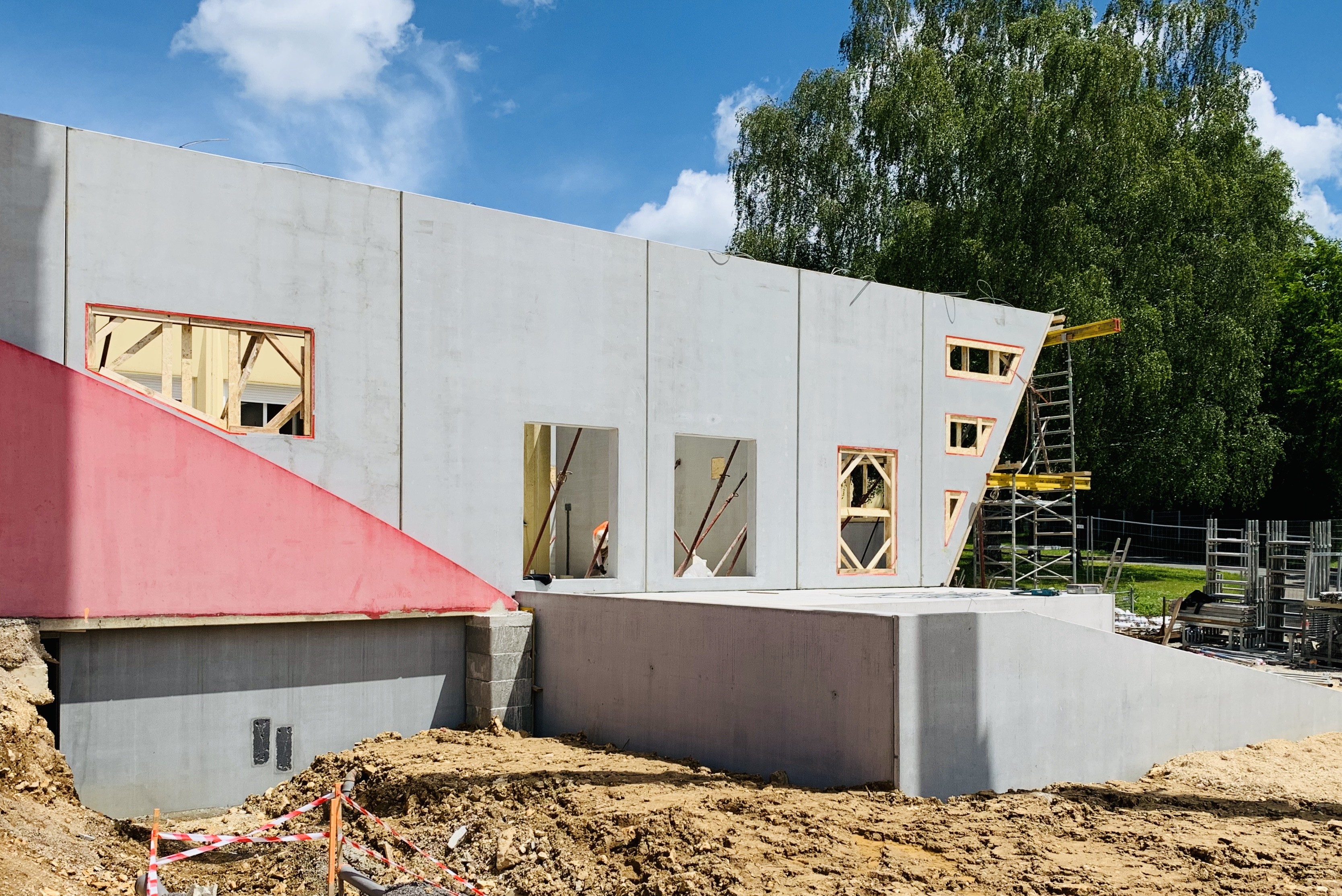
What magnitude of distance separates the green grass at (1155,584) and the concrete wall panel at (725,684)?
58.8 ft

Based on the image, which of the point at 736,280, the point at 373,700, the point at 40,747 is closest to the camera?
the point at 40,747

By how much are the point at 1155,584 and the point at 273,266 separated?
94.1 feet

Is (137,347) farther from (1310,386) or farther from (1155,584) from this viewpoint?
(1310,386)

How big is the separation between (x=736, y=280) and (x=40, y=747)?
34.3ft

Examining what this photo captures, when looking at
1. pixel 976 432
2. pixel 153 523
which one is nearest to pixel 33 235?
pixel 153 523

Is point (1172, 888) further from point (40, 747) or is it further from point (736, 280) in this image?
point (736, 280)

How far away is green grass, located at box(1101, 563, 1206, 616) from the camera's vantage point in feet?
94.3

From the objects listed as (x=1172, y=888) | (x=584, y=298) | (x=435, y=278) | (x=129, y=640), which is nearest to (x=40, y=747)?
(x=129, y=640)

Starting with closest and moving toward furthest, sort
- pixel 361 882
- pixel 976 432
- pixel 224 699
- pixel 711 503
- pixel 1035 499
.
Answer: pixel 361 882 < pixel 224 699 < pixel 711 503 < pixel 976 432 < pixel 1035 499

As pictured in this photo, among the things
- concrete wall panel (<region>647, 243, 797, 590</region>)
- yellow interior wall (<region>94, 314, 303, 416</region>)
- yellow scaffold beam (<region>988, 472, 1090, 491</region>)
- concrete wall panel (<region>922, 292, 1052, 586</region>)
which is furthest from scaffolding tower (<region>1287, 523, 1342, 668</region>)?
yellow interior wall (<region>94, 314, 303, 416</region>)

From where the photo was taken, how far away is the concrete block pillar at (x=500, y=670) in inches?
512

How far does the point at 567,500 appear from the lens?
21.0 meters

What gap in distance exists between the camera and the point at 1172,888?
767 cm

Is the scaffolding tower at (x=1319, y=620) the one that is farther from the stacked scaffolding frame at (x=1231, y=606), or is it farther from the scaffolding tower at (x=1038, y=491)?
the scaffolding tower at (x=1038, y=491)
